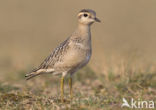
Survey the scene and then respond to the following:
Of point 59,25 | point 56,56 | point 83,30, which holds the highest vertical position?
point 59,25

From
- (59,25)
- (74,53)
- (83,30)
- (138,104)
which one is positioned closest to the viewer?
(138,104)

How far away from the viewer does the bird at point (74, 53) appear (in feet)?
27.3

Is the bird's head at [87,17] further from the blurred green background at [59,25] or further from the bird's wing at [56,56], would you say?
the blurred green background at [59,25]

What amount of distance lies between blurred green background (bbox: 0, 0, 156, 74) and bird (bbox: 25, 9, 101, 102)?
6929 millimetres

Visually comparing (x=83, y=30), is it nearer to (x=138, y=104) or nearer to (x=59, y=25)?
(x=138, y=104)

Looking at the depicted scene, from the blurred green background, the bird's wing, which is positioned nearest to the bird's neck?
the bird's wing

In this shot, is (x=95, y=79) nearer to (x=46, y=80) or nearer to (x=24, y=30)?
(x=46, y=80)

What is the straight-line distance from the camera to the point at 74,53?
327 inches

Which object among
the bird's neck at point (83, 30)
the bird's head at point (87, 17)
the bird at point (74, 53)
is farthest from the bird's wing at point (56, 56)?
the bird's head at point (87, 17)

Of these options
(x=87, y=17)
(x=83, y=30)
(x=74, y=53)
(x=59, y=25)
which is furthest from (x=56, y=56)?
(x=59, y=25)

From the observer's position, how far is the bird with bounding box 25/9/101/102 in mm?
8328

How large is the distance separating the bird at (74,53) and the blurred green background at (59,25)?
6.93 metres

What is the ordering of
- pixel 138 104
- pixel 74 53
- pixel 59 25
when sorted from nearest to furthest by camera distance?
pixel 138 104, pixel 74 53, pixel 59 25

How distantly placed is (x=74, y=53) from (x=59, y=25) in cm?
2202
